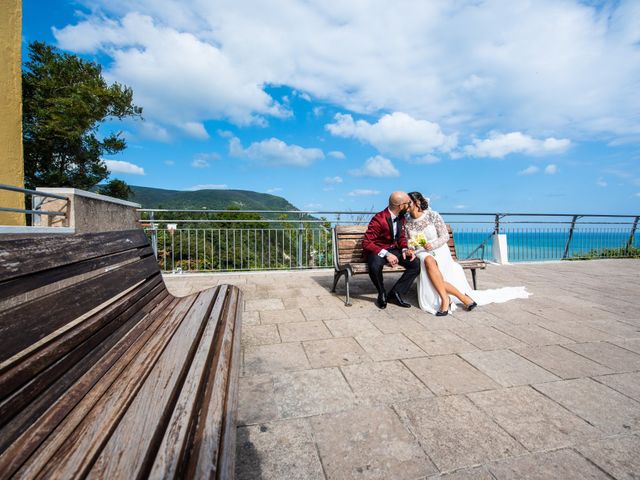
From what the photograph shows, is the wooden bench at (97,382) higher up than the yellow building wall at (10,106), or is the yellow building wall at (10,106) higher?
the yellow building wall at (10,106)

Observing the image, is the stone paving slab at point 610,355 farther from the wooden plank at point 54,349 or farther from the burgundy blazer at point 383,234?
the wooden plank at point 54,349

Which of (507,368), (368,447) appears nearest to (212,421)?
(368,447)

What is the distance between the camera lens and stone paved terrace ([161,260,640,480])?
5.51 ft

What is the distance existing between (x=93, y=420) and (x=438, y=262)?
444 cm

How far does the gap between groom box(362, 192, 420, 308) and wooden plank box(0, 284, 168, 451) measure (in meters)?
3.55

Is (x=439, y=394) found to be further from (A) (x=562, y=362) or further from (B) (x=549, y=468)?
(A) (x=562, y=362)

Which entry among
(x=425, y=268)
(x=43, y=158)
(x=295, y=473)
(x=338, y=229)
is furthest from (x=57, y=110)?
(x=295, y=473)

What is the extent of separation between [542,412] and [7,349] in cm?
270

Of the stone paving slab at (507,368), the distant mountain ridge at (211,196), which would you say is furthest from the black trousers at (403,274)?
the distant mountain ridge at (211,196)

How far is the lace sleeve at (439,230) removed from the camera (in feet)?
15.8

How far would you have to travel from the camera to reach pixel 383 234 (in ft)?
16.0

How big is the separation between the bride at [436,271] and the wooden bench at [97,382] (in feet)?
10.5

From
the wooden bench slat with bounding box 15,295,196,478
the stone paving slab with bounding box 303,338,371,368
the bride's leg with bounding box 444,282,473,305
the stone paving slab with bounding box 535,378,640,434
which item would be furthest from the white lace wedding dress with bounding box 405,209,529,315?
the wooden bench slat with bounding box 15,295,196,478

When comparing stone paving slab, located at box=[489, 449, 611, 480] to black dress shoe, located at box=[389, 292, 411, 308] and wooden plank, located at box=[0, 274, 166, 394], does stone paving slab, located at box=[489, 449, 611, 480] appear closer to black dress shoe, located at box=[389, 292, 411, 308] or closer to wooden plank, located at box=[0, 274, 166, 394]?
wooden plank, located at box=[0, 274, 166, 394]
